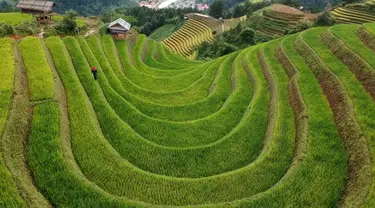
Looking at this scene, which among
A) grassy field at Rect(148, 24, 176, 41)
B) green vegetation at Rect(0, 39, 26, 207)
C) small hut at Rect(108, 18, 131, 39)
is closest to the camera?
green vegetation at Rect(0, 39, 26, 207)

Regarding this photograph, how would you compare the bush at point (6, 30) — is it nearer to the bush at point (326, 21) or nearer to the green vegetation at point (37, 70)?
the green vegetation at point (37, 70)

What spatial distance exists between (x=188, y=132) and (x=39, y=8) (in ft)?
69.7

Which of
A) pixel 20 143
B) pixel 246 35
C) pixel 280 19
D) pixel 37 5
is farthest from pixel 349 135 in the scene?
pixel 280 19

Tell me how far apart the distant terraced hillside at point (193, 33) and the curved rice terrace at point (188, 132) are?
93.5 feet

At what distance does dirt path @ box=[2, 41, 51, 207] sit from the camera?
8.27 meters

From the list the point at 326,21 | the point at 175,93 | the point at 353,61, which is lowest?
the point at 326,21

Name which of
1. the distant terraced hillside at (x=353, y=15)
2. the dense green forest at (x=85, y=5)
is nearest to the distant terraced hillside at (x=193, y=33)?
the distant terraced hillside at (x=353, y=15)

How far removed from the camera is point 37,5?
27.7 meters

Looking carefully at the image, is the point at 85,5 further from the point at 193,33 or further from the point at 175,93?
the point at 175,93

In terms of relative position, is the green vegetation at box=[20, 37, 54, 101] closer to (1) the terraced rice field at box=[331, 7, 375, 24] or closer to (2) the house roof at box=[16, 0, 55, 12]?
(2) the house roof at box=[16, 0, 55, 12]

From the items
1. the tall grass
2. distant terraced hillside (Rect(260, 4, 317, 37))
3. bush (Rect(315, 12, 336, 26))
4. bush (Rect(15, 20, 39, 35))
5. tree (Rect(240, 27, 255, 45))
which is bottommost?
distant terraced hillside (Rect(260, 4, 317, 37))

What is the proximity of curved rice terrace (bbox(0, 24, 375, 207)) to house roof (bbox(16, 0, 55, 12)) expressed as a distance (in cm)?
925

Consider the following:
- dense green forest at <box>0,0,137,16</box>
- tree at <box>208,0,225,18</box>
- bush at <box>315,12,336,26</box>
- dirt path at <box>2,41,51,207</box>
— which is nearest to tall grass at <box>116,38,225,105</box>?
dirt path at <box>2,41,51,207</box>

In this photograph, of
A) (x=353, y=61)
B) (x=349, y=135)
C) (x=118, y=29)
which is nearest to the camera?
(x=349, y=135)
